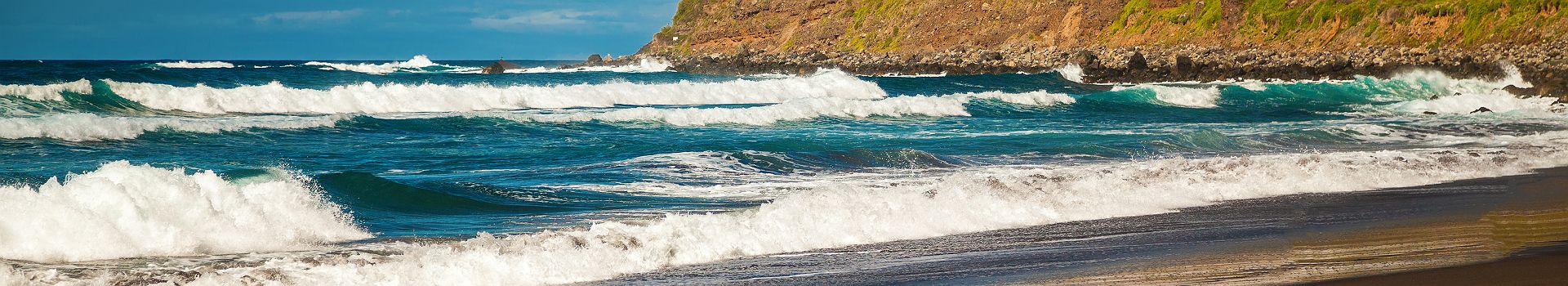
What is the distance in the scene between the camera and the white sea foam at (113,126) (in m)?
15.8

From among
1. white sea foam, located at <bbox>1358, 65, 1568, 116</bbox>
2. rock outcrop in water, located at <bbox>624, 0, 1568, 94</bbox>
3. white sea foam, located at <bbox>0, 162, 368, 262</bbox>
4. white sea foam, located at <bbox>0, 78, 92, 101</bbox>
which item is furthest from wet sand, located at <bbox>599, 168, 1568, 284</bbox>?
white sea foam, located at <bbox>0, 78, 92, 101</bbox>

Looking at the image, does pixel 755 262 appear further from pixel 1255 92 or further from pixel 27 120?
pixel 1255 92

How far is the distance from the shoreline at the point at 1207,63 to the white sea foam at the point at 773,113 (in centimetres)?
1222

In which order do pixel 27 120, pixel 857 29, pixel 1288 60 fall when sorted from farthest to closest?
pixel 857 29, pixel 1288 60, pixel 27 120

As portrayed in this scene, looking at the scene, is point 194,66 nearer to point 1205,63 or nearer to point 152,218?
point 1205,63

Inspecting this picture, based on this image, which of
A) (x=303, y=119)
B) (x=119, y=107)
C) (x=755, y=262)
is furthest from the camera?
(x=119, y=107)

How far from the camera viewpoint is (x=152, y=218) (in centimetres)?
627

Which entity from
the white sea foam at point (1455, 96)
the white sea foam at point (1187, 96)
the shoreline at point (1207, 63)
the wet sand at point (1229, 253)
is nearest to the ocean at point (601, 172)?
the white sea foam at point (1455, 96)

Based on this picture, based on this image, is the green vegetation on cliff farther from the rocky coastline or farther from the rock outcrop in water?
the rocky coastline

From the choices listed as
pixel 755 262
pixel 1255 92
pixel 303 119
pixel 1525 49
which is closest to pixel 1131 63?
pixel 1255 92

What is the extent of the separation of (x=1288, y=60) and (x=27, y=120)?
121 feet

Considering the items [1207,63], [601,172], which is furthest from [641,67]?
[601,172]

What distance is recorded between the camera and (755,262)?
631 cm

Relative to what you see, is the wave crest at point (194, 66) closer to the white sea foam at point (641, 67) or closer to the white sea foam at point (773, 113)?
the white sea foam at point (641, 67)
